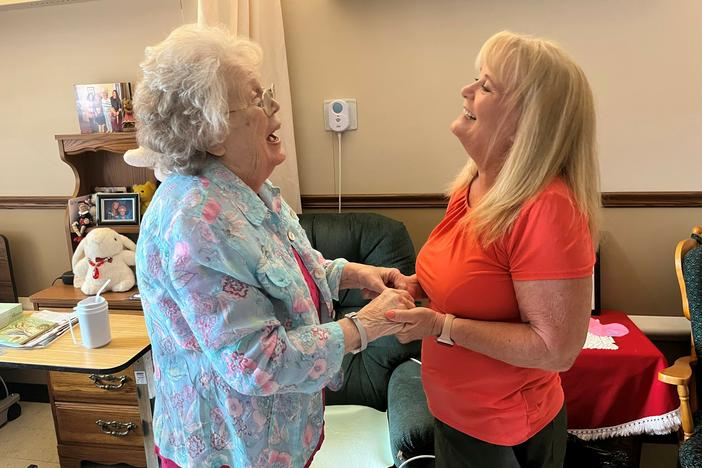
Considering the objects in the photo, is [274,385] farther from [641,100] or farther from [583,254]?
[641,100]

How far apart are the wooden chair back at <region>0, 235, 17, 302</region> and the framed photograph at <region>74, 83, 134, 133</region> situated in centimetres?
90

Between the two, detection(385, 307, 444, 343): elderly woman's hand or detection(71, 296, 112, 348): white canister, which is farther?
detection(71, 296, 112, 348): white canister

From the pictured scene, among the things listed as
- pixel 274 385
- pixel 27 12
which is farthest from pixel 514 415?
pixel 27 12

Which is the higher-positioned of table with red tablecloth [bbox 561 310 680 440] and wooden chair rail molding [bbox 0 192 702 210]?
wooden chair rail molding [bbox 0 192 702 210]

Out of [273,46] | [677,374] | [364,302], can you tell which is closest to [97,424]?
[364,302]

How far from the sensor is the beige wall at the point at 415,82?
2.02 metres

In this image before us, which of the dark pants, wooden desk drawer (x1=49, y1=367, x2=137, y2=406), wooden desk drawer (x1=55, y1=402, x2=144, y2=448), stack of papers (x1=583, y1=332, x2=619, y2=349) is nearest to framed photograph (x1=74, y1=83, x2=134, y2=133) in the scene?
wooden desk drawer (x1=49, y1=367, x2=137, y2=406)

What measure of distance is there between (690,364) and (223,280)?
171cm

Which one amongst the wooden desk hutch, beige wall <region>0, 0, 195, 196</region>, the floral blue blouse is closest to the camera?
the floral blue blouse

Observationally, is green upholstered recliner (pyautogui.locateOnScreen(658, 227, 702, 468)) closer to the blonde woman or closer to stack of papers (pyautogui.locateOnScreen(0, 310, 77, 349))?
the blonde woman

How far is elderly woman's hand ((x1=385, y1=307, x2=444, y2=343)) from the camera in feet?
3.60

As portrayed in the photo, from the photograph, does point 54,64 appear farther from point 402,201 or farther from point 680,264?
point 680,264

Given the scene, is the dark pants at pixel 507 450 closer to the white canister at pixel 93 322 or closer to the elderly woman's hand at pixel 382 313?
the elderly woman's hand at pixel 382 313

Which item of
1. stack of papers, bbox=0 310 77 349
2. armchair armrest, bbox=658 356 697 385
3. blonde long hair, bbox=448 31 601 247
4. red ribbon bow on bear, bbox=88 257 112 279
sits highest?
blonde long hair, bbox=448 31 601 247
